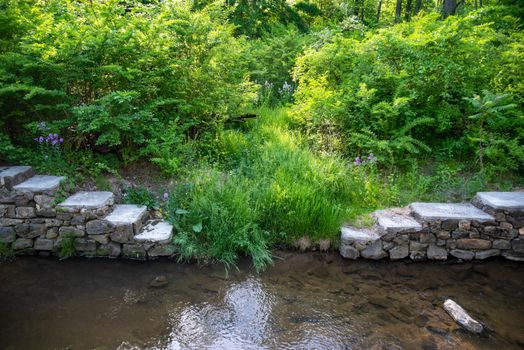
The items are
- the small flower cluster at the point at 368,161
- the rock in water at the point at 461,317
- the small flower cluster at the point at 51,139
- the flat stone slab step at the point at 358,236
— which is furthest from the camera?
the small flower cluster at the point at 368,161

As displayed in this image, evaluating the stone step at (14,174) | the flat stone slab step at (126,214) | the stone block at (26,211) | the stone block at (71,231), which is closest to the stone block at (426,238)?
the flat stone slab step at (126,214)

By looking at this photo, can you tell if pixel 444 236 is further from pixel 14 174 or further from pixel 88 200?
pixel 14 174

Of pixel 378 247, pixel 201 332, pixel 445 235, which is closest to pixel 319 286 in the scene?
pixel 378 247

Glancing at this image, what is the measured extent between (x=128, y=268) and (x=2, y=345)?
5.09 feet

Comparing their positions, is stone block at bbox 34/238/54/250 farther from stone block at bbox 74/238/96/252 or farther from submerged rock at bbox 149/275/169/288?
submerged rock at bbox 149/275/169/288

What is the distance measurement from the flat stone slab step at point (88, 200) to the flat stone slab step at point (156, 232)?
631 mm

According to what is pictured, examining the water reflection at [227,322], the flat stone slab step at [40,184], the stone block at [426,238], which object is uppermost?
the flat stone slab step at [40,184]

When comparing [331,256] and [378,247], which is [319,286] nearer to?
[331,256]

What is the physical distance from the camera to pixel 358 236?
5.19 meters

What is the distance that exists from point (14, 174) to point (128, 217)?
1687mm

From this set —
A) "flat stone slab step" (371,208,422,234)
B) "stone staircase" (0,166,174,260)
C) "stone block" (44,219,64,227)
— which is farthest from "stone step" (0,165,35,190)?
"flat stone slab step" (371,208,422,234)

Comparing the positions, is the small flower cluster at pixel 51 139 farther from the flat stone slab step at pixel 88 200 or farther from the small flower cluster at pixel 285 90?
the small flower cluster at pixel 285 90

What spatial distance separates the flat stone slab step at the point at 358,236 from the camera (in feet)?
17.0

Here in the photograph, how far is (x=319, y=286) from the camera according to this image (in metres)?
4.66
